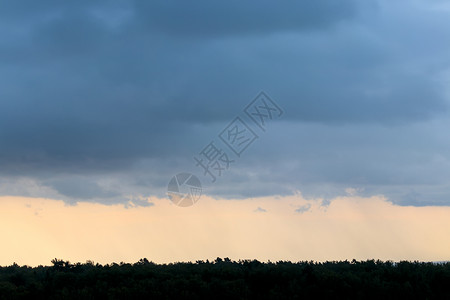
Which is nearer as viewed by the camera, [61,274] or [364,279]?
[364,279]

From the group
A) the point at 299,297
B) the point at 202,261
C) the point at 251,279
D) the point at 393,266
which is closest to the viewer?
the point at 299,297

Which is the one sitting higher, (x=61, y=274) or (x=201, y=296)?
(x=61, y=274)

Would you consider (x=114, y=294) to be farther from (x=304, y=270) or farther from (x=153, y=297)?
(x=304, y=270)

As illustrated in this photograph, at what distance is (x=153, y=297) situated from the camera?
4541 centimetres

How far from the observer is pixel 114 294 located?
45.3 m

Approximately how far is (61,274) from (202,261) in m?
17.9

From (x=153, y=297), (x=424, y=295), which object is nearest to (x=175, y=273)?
(x=153, y=297)

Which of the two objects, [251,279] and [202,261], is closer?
[251,279]

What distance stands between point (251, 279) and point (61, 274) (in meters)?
16.7

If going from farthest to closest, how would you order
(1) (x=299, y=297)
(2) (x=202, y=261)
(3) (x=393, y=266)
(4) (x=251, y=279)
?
1. (2) (x=202, y=261)
2. (3) (x=393, y=266)
3. (4) (x=251, y=279)
4. (1) (x=299, y=297)

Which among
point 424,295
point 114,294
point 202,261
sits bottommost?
point 424,295

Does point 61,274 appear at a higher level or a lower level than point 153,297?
higher

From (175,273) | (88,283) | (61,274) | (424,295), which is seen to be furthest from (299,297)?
(61,274)

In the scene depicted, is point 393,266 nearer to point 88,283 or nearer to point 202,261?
point 202,261
